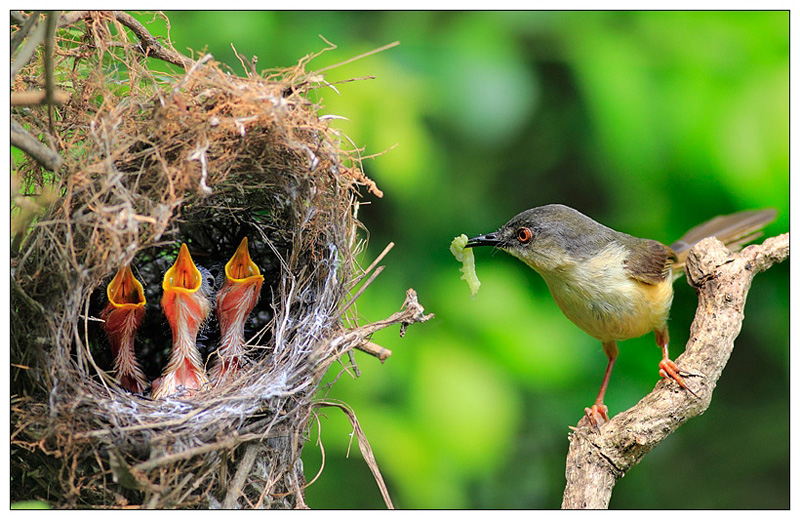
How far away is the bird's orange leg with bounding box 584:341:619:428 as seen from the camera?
10.5 feet

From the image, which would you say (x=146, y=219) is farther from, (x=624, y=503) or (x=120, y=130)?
(x=624, y=503)

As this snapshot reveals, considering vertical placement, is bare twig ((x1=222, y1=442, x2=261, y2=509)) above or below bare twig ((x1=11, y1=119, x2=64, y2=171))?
below

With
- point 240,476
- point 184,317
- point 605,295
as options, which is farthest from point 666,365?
point 184,317

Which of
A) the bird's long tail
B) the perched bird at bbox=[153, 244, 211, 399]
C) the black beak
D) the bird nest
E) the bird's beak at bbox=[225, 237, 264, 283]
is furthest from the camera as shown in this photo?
the bird's long tail

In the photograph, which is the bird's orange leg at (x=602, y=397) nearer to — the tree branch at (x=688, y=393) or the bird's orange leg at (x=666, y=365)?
the bird's orange leg at (x=666, y=365)

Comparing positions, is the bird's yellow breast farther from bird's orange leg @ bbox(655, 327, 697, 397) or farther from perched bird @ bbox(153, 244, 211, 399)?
perched bird @ bbox(153, 244, 211, 399)

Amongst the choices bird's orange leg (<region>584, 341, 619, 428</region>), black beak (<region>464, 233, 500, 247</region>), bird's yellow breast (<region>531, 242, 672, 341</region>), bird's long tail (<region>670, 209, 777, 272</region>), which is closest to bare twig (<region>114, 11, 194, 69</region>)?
black beak (<region>464, 233, 500, 247</region>)

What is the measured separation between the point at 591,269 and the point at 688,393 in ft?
2.31

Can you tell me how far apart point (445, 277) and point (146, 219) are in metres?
1.55

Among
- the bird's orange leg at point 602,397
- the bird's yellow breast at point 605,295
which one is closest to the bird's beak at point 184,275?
the bird's yellow breast at point 605,295

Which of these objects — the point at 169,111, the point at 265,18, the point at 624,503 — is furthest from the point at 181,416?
the point at 624,503

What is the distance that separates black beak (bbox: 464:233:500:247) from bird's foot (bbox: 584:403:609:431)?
0.80 meters

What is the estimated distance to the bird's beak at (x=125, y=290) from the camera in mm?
2764

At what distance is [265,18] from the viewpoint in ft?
10.1
